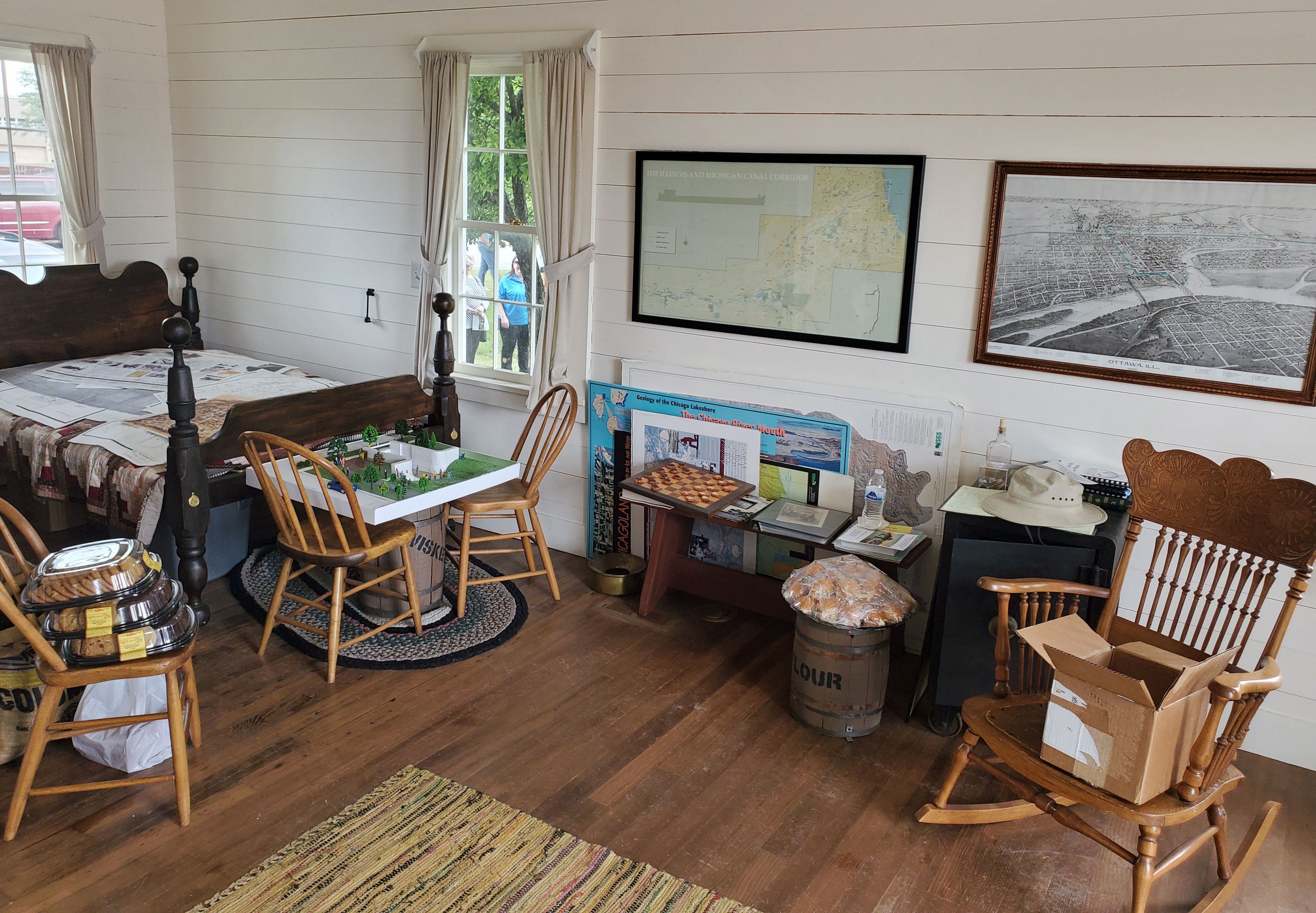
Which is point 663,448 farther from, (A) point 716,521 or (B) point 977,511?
(B) point 977,511

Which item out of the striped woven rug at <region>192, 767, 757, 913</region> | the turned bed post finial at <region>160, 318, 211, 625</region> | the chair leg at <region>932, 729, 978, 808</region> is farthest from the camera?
the turned bed post finial at <region>160, 318, 211, 625</region>

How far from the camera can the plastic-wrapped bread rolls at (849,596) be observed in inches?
119

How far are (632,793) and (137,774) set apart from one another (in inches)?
54.1

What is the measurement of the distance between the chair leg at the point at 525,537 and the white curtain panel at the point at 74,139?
2915 mm

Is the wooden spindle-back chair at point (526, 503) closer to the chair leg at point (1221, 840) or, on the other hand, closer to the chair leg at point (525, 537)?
the chair leg at point (525, 537)

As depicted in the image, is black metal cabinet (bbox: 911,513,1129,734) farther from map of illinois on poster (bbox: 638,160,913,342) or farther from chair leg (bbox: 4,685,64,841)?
chair leg (bbox: 4,685,64,841)

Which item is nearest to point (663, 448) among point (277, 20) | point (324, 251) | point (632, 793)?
point (632, 793)

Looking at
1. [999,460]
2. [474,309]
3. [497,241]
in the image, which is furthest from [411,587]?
[999,460]

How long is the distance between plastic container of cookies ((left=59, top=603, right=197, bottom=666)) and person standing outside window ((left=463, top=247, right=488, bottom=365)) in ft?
8.01

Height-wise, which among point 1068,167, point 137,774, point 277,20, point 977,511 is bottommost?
point 137,774

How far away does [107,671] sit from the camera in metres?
2.39

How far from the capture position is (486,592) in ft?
13.3

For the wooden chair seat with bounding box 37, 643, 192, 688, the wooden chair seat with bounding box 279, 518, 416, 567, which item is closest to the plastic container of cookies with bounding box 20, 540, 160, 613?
the wooden chair seat with bounding box 37, 643, 192, 688

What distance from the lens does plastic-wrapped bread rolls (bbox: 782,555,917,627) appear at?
302 centimetres
